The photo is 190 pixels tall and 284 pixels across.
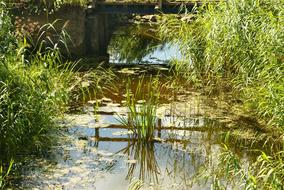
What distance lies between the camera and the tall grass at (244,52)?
4836 mm

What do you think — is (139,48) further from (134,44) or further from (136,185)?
(136,185)

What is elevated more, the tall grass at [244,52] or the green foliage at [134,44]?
the tall grass at [244,52]

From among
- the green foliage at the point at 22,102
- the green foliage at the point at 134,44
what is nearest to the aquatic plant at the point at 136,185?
→ the green foliage at the point at 22,102

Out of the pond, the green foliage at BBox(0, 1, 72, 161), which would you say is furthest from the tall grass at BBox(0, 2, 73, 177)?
the pond

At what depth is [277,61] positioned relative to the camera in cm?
489

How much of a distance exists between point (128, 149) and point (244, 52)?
1769 mm

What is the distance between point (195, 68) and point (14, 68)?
2.57 metres

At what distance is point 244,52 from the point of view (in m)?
5.47

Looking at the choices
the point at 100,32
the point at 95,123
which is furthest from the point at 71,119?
the point at 100,32

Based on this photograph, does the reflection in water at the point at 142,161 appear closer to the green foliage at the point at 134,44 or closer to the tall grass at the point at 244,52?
the tall grass at the point at 244,52

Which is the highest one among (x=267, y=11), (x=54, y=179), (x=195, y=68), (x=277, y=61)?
(x=267, y=11)

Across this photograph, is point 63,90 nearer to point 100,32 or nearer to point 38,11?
point 38,11

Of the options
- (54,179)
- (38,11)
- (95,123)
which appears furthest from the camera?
(38,11)

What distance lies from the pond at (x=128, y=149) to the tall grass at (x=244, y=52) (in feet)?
1.32
